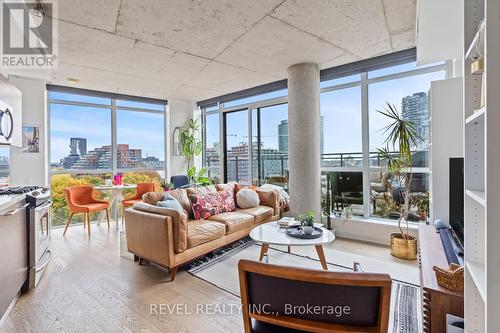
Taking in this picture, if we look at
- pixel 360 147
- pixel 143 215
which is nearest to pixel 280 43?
pixel 360 147

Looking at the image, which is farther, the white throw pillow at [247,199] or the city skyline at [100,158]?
the city skyline at [100,158]

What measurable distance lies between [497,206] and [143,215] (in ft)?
9.16

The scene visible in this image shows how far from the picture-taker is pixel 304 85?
155 inches

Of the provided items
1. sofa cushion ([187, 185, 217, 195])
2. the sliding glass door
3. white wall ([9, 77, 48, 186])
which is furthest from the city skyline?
sofa cushion ([187, 185, 217, 195])

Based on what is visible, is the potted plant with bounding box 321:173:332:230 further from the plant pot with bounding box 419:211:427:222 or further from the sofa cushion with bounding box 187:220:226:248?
the sofa cushion with bounding box 187:220:226:248

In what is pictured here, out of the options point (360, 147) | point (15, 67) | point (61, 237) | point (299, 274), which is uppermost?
point (15, 67)

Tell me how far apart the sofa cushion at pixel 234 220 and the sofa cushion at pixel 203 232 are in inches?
4.3

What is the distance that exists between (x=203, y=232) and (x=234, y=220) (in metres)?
0.58

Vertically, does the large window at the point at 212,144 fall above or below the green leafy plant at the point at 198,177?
above

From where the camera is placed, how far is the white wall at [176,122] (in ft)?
20.7

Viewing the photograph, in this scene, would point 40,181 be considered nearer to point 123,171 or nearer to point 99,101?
point 123,171

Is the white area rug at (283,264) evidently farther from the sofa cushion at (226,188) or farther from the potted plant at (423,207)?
the potted plant at (423,207)

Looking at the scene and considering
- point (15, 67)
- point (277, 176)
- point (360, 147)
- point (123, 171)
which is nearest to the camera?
point (15, 67)

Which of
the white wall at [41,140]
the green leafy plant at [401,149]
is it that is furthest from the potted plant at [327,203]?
the white wall at [41,140]
